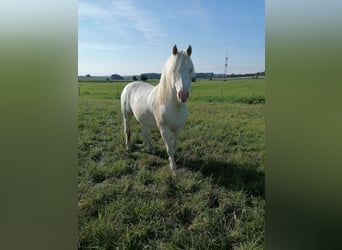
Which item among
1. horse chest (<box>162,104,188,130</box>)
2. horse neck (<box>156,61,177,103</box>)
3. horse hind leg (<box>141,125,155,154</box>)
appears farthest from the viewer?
horse hind leg (<box>141,125,155,154</box>)

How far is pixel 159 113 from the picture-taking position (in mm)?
2549

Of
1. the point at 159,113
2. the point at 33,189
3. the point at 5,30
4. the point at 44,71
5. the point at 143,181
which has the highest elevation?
the point at 5,30

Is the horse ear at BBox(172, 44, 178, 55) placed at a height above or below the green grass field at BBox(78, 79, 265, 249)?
above

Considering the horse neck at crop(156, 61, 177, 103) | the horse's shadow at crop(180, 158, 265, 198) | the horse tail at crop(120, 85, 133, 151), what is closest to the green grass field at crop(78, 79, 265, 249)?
the horse's shadow at crop(180, 158, 265, 198)

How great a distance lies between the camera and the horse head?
1.93m

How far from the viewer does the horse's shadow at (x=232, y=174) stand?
2.05 meters

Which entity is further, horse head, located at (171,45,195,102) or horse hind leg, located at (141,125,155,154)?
horse hind leg, located at (141,125,155,154)

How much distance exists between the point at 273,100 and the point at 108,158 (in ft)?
6.45

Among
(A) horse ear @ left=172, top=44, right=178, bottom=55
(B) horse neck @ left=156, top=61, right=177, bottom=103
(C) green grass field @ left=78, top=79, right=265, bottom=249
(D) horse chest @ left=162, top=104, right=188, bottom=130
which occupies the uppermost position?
(A) horse ear @ left=172, top=44, right=178, bottom=55

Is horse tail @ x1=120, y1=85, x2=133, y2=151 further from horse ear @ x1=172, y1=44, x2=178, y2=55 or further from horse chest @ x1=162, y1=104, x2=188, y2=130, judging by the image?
horse ear @ x1=172, y1=44, x2=178, y2=55

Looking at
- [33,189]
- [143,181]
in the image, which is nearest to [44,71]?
[33,189]

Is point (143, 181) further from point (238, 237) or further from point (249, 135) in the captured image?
point (249, 135)

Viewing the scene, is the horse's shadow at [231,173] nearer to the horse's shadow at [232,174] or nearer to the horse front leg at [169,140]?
the horse's shadow at [232,174]

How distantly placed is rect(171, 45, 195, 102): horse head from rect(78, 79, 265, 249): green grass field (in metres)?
Answer: 0.17
